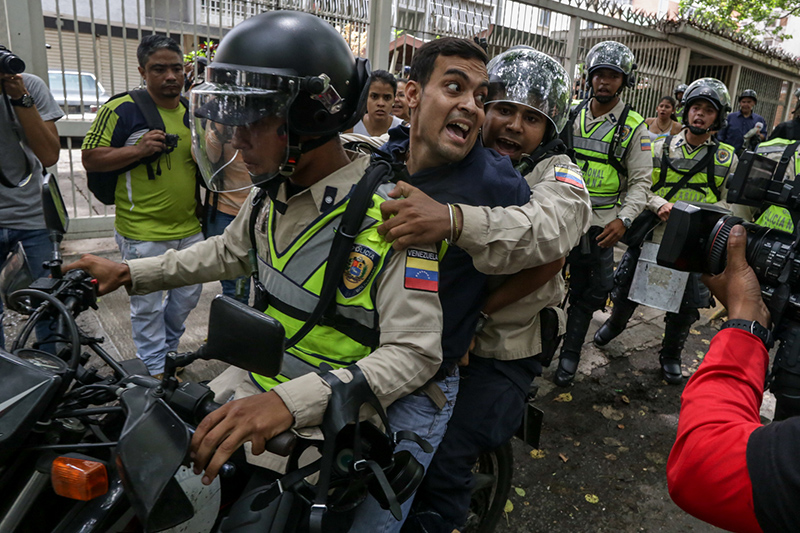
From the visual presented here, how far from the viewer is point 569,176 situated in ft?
7.38

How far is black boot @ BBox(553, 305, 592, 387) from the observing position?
4.46 meters

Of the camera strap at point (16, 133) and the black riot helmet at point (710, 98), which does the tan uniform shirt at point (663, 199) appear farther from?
the camera strap at point (16, 133)

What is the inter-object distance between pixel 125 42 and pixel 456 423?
5512 millimetres

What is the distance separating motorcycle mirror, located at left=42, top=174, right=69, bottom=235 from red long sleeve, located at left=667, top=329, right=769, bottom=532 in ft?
5.53

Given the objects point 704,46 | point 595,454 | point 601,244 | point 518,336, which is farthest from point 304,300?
point 704,46

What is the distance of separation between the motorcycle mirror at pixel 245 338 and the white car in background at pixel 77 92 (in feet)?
18.0

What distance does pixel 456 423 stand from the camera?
216 centimetres

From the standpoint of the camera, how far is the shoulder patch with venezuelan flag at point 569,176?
2.22 meters

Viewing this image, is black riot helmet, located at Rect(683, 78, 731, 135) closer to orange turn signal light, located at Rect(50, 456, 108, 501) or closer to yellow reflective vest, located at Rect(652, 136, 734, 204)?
yellow reflective vest, located at Rect(652, 136, 734, 204)

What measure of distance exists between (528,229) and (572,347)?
2895 mm

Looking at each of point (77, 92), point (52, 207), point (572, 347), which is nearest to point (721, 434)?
point (52, 207)

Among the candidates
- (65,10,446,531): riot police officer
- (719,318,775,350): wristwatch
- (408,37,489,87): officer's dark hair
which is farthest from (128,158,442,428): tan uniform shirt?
(719,318,775,350): wristwatch

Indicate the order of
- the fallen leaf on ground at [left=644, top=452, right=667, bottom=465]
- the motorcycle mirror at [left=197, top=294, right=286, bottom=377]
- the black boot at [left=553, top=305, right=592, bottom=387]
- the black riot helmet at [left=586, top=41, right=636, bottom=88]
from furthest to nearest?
the black boot at [left=553, top=305, right=592, bottom=387]
the black riot helmet at [left=586, top=41, right=636, bottom=88]
the fallen leaf on ground at [left=644, top=452, right=667, bottom=465]
the motorcycle mirror at [left=197, top=294, right=286, bottom=377]

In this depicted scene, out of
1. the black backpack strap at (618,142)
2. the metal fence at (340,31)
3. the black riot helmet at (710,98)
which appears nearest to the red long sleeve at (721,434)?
the black backpack strap at (618,142)
